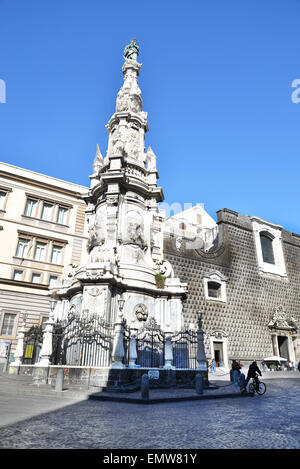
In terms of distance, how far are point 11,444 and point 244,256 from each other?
2997 centimetres

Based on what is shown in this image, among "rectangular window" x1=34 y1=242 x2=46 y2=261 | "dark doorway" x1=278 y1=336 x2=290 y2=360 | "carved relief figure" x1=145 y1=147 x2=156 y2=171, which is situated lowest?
"dark doorway" x1=278 y1=336 x2=290 y2=360

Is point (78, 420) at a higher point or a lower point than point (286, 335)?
lower

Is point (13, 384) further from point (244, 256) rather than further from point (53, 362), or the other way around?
point (244, 256)

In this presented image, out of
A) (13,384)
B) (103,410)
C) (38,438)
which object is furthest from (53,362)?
(38,438)

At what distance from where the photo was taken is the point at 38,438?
4551mm

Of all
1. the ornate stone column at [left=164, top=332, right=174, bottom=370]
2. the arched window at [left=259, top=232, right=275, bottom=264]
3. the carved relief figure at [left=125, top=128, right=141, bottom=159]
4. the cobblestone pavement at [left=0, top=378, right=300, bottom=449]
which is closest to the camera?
the cobblestone pavement at [left=0, top=378, right=300, bottom=449]

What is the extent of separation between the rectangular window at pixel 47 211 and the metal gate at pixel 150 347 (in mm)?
15844

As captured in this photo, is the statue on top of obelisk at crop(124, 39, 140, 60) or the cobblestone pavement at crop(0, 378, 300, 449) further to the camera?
the statue on top of obelisk at crop(124, 39, 140, 60)

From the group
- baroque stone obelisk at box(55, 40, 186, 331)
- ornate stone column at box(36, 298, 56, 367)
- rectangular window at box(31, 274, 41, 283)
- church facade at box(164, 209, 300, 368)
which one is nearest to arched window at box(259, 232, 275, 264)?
church facade at box(164, 209, 300, 368)

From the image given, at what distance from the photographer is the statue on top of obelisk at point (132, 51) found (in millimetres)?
24688

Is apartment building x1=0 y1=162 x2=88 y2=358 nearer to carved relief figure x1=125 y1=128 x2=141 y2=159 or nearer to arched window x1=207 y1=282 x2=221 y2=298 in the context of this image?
carved relief figure x1=125 y1=128 x2=141 y2=159

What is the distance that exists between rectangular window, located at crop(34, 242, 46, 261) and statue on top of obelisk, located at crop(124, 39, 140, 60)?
54.0 feet

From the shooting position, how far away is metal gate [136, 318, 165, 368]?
43.0 feet

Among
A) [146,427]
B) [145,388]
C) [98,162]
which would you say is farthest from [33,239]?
[146,427]
